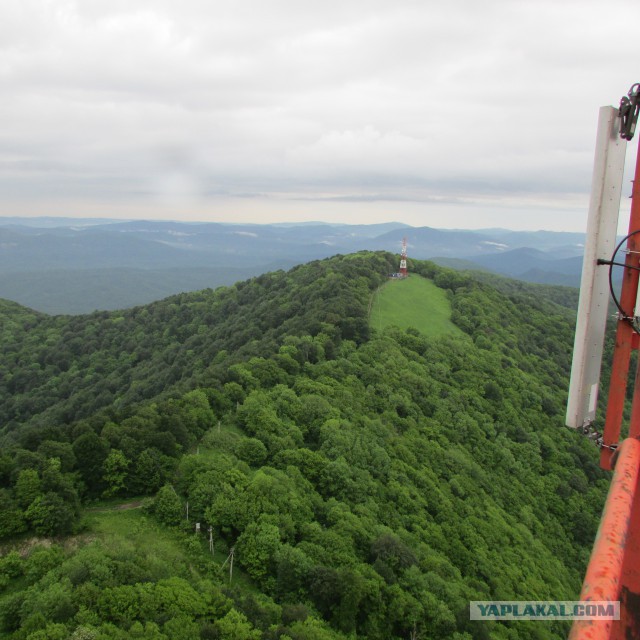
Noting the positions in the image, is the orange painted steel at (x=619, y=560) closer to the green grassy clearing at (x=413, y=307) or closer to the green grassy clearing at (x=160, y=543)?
the green grassy clearing at (x=160, y=543)

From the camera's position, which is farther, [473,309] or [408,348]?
[473,309]

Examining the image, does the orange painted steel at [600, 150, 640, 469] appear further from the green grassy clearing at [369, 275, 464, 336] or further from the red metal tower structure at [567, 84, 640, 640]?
the green grassy clearing at [369, 275, 464, 336]

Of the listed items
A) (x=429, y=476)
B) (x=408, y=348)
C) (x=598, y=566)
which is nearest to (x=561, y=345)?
(x=408, y=348)

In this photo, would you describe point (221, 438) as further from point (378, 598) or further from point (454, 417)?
point (454, 417)

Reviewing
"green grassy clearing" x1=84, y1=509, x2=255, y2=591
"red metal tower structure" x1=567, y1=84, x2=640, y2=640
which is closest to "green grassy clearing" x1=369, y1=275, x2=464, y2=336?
"green grassy clearing" x1=84, y1=509, x2=255, y2=591

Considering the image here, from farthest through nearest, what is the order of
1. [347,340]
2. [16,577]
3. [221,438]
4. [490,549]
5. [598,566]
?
1. [347,340]
2. [490,549]
3. [221,438]
4. [16,577]
5. [598,566]

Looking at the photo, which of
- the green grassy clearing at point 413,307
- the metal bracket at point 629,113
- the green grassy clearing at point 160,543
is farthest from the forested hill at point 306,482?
the metal bracket at point 629,113
